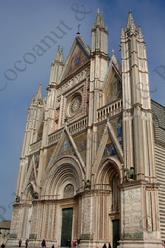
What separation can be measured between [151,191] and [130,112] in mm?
5149

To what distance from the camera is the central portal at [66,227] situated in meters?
20.3

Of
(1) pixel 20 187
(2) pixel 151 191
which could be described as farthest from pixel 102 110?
(1) pixel 20 187

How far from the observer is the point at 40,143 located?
27.6m

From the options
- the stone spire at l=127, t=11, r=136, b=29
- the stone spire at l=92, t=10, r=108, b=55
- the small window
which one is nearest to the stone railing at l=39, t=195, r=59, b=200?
the small window

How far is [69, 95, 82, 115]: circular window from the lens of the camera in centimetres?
2550

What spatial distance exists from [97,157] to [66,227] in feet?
21.0

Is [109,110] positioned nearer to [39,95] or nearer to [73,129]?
[73,129]

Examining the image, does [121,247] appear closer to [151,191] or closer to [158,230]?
[158,230]

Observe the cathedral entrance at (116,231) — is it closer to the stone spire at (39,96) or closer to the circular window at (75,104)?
the circular window at (75,104)

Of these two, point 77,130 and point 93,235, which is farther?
point 77,130

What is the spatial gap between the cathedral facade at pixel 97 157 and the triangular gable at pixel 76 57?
12 cm

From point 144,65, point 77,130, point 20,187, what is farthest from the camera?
point 20,187

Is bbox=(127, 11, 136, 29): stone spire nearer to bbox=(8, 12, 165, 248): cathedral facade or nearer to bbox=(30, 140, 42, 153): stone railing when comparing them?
bbox=(8, 12, 165, 248): cathedral facade

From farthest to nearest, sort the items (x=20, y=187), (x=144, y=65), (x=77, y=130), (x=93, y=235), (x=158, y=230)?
(x=20, y=187), (x=77, y=130), (x=144, y=65), (x=93, y=235), (x=158, y=230)
